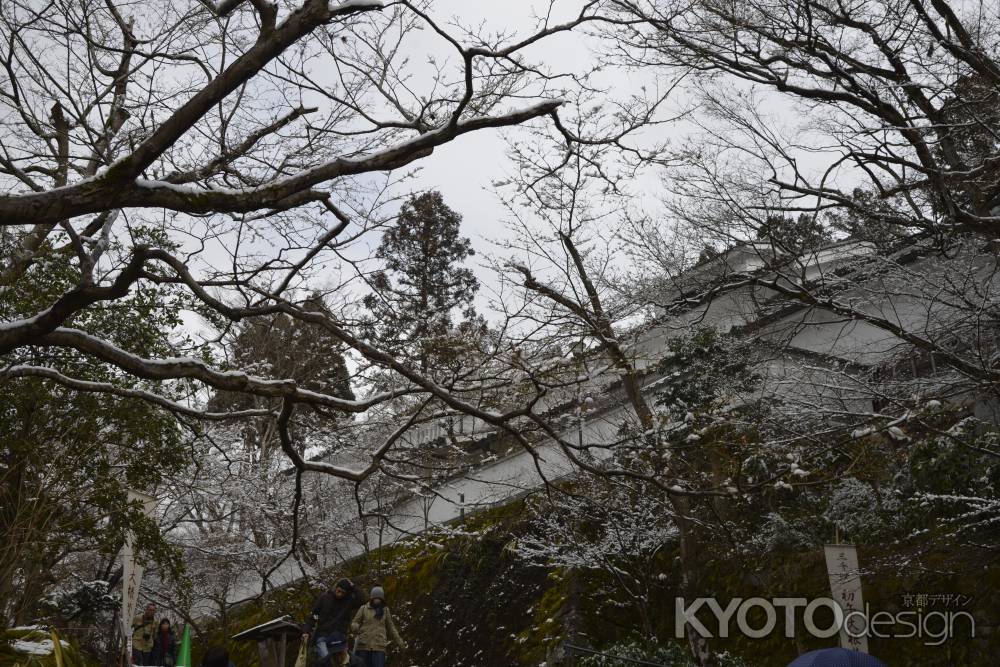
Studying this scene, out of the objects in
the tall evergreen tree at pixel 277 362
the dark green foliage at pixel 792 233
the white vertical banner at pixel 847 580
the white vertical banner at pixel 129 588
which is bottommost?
the white vertical banner at pixel 847 580

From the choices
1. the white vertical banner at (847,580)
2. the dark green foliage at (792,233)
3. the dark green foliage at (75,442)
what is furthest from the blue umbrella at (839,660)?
the dark green foliage at (75,442)

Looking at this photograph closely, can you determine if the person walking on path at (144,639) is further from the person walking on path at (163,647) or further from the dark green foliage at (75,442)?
the dark green foliage at (75,442)

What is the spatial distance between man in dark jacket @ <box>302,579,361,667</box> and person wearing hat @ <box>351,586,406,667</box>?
0.17 m

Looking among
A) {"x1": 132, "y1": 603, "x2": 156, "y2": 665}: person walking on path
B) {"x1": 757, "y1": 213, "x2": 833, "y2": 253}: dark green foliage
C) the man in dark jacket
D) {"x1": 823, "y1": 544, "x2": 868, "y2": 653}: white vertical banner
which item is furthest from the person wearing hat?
{"x1": 757, "y1": 213, "x2": 833, "y2": 253}: dark green foliage

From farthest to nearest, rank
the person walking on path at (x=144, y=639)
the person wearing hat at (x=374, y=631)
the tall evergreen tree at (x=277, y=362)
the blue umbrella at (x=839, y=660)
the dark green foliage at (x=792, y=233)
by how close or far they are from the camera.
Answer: the tall evergreen tree at (x=277, y=362) < the person walking on path at (x=144, y=639) < the person wearing hat at (x=374, y=631) < the dark green foliage at (x=792, y=233) < the blue umbrella at (x=839, y=660)

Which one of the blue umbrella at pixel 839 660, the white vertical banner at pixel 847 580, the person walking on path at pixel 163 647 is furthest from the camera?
the person walking on path at pixel 163 647

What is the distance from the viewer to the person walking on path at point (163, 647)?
36.6 feet

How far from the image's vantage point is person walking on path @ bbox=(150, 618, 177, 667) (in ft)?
36.6

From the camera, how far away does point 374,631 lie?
9.20 metres

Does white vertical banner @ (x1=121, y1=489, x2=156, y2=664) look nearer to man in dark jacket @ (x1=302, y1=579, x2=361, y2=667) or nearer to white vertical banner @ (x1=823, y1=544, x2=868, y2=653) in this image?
man in dark jacket @ (x1=302, y1=579, x2=361, y2=667)

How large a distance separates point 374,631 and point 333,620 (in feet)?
1.60

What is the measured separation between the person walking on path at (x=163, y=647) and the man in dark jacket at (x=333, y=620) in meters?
3.20

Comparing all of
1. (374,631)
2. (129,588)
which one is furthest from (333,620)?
(129,588)

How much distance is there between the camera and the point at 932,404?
21.4ft
